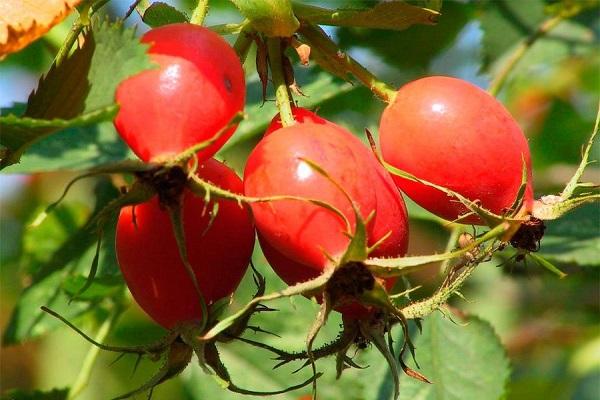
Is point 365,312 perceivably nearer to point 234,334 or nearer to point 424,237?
point 234,334

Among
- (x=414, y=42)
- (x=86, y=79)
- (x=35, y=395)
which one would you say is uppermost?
(x=86, y=79)

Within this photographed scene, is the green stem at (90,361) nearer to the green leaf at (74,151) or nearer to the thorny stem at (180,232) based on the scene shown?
the green leaf at (74,151)

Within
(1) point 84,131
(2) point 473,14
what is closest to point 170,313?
(1) point 84,131

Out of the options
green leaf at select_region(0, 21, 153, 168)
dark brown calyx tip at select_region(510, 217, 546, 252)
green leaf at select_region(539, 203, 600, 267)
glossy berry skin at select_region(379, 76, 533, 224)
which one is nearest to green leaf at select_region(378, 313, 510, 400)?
green leaf at select_region(539, 203, 600, 267)

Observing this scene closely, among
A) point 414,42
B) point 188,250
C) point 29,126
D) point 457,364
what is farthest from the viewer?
point 414,42

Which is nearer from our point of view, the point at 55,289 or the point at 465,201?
the point at 465,201

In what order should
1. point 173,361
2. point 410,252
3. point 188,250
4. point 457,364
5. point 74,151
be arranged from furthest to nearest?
point 410,252 → point 74,151 → point 457,364 → point 173,361 → point 188,250

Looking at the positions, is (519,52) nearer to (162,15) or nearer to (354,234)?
(162,15)

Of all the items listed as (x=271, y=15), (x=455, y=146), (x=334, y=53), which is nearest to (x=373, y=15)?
(x=334, y=53)
